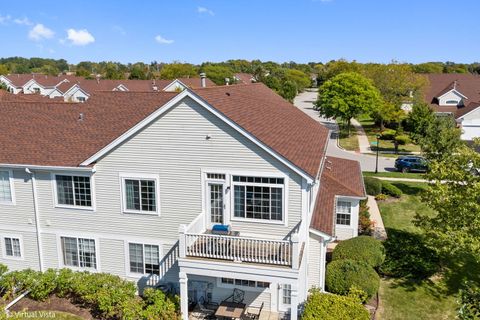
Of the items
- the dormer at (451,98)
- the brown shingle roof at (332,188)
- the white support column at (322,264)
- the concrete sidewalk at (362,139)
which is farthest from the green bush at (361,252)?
the dormer at (451,98)

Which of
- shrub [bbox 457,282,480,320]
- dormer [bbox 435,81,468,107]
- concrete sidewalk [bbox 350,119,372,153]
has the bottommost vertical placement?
concrete sidewalk [bbox 350,119,372,153]

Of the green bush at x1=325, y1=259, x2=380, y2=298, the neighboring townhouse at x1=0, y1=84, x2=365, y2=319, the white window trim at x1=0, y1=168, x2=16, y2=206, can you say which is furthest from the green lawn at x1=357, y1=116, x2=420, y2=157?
the white window trim at x1=0, y1=168, x2=16, y2=206

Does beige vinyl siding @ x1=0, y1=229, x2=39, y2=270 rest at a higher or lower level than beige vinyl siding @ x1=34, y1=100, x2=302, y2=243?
lower

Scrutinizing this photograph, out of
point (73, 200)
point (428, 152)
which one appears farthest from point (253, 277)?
point (428, 152)

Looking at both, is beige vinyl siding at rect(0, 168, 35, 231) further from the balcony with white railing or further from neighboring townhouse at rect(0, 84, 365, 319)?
the balcony with white railing

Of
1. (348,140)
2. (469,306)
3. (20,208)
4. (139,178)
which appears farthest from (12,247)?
(348,140)

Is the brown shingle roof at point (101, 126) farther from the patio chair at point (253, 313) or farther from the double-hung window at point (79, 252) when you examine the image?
the patio chair at point (253, 313)

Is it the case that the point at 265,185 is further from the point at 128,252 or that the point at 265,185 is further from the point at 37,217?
the point at 37,217
